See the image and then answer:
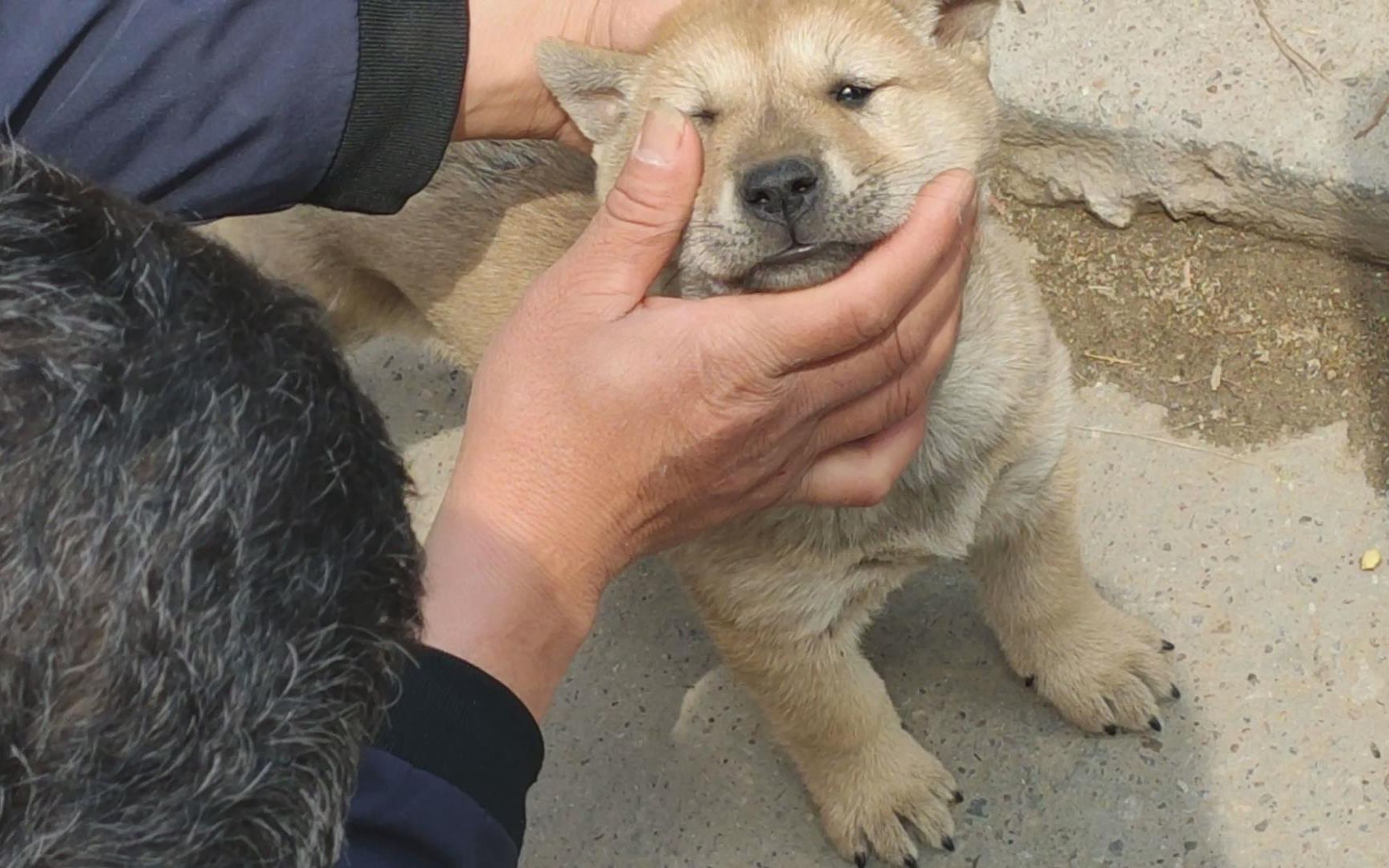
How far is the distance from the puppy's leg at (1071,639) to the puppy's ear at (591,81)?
1.14 meters

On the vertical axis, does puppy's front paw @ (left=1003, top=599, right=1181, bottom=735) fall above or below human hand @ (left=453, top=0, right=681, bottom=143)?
below

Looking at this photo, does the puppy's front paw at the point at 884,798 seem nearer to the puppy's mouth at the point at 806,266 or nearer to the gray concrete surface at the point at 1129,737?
the gray concrete surface at the point at 1129,737

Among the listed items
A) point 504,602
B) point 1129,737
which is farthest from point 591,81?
point 1129,737

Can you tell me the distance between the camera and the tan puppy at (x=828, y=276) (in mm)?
2148

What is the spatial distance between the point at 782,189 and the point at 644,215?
21 cm

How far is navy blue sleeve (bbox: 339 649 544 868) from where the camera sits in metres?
1.43

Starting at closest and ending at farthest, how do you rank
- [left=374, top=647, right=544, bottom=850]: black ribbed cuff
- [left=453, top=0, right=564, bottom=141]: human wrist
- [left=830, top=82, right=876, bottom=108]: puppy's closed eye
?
1. [left=374, top=647, right=544, bottom=850]: black ribbed cuff
2. [left=830, top=82, right=876, bottom=108]: puppy's closed eye
3. [left=453, top=0, right=564, bottom=141]: human wrist

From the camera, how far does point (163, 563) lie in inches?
41.6

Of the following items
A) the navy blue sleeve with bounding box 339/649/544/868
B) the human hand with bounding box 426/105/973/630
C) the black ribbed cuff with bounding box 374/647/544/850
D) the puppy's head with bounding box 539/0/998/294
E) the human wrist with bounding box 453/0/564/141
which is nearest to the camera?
the navy blue sleeve with bounding box 339/649/544/868

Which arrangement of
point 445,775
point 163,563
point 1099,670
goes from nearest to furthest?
1. point 163,563
2. point 445,775
3. point 1099,670

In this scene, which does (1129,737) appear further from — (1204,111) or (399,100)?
(399,100)

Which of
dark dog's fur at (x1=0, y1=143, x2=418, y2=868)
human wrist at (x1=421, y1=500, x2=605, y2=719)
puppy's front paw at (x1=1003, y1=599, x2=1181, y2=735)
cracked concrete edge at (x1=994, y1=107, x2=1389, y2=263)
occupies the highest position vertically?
dark dog's fur at (x1=0, y1=143, x2=418, y2=868)

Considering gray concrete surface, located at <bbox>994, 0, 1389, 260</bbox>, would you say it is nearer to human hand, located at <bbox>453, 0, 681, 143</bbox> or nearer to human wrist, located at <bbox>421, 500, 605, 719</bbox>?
human hand, located at <bbox>453, 0, 681, 143</bbox>

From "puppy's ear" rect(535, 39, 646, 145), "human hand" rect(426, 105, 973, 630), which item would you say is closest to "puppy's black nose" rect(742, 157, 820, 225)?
"human hand" rect(426, 105, 973, 630)
